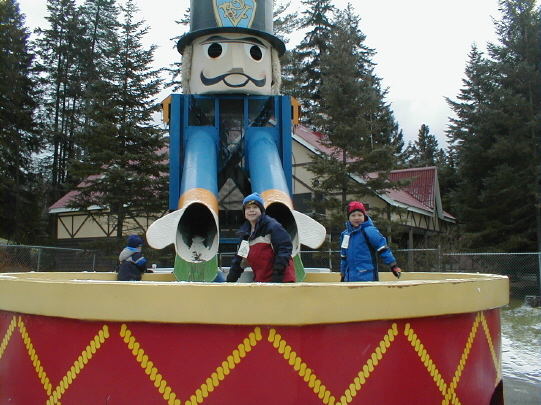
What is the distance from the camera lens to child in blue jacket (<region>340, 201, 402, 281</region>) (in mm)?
4449

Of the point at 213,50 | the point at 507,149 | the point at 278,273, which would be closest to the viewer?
the point at 278,273

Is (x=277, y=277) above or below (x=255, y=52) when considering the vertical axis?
below

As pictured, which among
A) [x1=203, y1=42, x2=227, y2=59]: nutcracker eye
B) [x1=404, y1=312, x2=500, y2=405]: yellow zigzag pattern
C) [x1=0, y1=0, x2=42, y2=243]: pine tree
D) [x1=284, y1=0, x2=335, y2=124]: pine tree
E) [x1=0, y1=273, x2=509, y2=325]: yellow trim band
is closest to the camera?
[x1=0, y1=273, x2=509, y2=325]: yellow trim band

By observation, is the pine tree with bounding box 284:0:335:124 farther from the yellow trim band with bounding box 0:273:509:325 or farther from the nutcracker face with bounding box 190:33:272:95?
the yellow trim band with bounding box 0:273:509:325

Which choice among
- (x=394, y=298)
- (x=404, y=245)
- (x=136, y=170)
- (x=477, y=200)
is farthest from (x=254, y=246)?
(x=404, y=245)

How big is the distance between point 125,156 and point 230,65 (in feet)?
32.2

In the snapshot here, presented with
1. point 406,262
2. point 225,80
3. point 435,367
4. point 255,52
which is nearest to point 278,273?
point 435,367

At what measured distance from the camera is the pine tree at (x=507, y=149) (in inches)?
742

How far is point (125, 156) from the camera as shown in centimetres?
1655

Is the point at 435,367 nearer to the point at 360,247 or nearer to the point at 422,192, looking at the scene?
the point at 360,247

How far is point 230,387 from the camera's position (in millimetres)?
2199

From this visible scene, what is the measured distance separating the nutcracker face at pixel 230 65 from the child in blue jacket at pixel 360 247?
3.68 m

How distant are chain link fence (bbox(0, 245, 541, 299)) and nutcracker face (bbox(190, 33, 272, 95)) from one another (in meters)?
5.35

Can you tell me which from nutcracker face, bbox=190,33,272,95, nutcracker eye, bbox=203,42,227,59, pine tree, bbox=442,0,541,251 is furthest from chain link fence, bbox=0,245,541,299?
nutcracker eye, bbox=203,42,227,59
